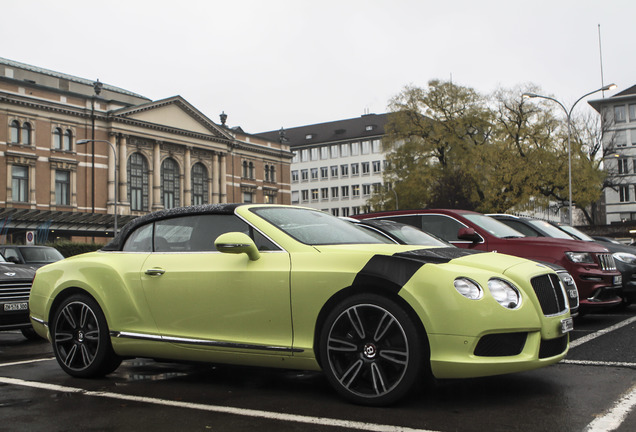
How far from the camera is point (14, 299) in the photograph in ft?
30.5

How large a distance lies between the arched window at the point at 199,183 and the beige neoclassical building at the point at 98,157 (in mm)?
116

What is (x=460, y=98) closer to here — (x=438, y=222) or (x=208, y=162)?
(x=208, y=162)

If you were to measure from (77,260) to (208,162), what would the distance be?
225 ft

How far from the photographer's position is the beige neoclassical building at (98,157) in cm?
5397

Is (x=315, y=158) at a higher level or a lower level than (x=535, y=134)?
higher

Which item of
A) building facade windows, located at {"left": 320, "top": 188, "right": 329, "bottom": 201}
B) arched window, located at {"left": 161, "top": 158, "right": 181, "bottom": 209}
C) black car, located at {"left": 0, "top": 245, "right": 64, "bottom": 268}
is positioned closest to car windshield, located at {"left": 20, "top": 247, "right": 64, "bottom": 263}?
black car, located at {"left": 0, "top": 245, "right": 64, "bottom": 268}

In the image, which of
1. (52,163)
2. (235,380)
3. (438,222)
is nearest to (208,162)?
(52,163)

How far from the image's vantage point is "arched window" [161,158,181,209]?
68.1 meters

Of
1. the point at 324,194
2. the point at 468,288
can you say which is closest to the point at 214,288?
the point at 468,288

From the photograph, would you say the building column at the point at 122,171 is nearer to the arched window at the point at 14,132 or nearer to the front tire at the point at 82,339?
the arched window at the point at 14,132

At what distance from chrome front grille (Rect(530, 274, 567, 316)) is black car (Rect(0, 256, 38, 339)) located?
7.29 metres

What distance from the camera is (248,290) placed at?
16.4 feet

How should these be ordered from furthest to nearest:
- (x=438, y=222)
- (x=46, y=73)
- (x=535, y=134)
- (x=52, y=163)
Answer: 1. (x=46, y=73)
2. (x=52, y=163)
3. (x=535, y=134)
4. (x=438, y=222)

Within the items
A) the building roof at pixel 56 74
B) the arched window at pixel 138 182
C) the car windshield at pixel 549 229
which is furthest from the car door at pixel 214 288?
the building roof at pixel 56 74
